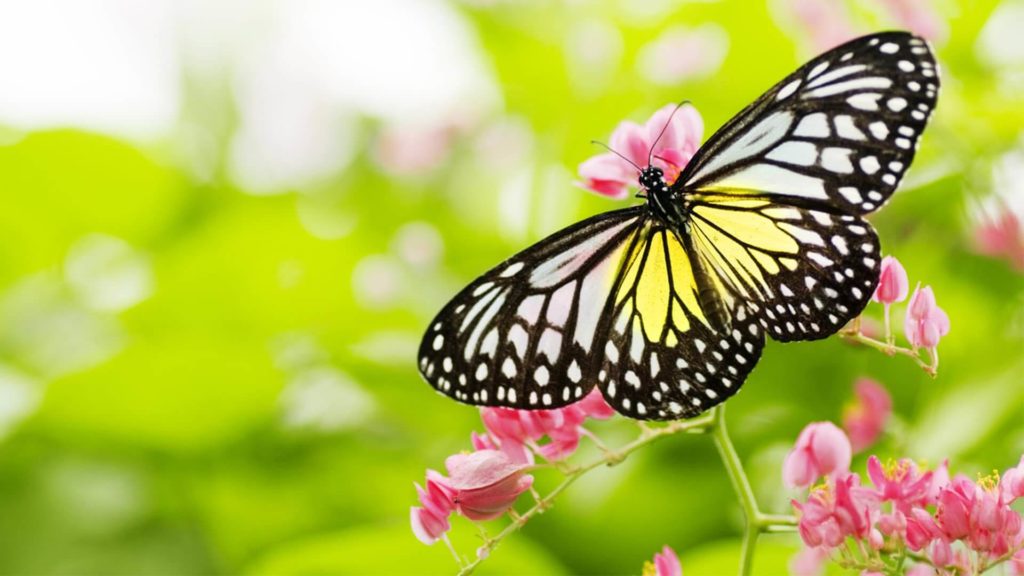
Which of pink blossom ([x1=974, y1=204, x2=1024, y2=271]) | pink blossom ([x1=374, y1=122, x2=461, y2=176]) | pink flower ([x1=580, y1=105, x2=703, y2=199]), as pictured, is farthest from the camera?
pink blossom ([x1=374, y1=122, x2=461, y2=176])

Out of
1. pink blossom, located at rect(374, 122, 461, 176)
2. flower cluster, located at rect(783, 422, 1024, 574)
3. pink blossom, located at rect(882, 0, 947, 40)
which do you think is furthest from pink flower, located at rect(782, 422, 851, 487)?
pink blossom, located at rect(374, 122, 461, 176)

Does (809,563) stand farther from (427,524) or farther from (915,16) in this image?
(915,16)

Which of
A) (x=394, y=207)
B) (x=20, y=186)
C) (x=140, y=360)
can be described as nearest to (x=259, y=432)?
(x=140, y=360)

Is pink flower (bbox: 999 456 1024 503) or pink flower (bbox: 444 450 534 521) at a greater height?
pink flower (bbox: 444 450 534 521)

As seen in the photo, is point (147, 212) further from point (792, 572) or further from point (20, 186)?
point (792, 572)

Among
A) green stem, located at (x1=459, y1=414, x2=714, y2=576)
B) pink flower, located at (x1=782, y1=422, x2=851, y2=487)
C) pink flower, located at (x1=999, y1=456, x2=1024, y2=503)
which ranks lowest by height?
pink flower, located at (x1=999, y1=456, x2=1024, y2=503)

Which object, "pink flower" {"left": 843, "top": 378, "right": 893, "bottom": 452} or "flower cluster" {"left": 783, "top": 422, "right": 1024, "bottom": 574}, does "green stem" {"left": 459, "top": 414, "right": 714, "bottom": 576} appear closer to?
"flower cluster" {"left": 783, "top": 422, "right": 1024, "bottom": 574}
